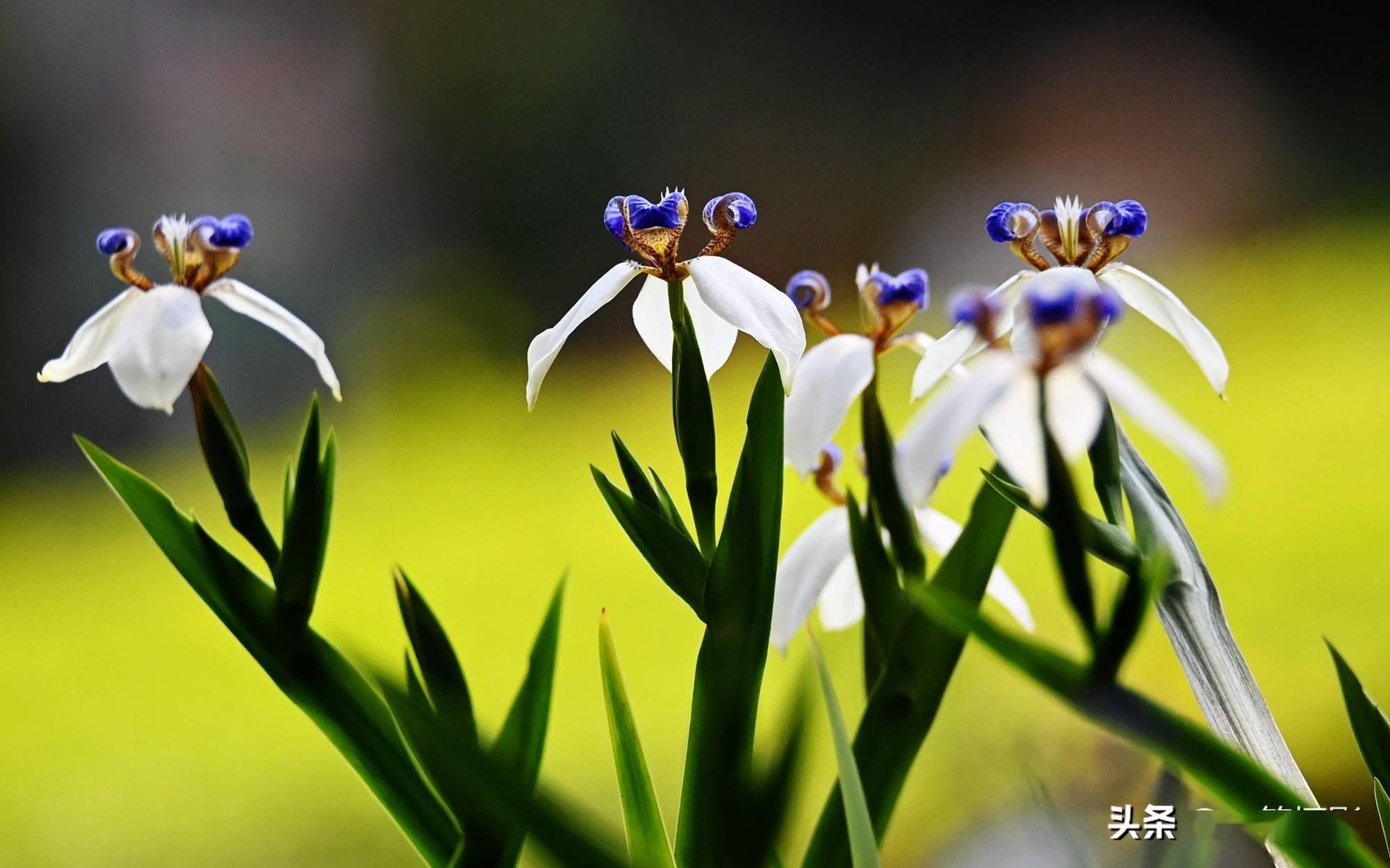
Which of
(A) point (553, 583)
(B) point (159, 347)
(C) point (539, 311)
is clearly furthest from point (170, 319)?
(C) point (539, 311)

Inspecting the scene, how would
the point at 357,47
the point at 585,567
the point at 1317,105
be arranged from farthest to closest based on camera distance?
the point at 357,47
the point at 1317,105
the point at 585,567

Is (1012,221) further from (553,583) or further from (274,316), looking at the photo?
(553,583)

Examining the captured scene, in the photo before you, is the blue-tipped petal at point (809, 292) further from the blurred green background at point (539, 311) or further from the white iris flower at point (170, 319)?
the blurred green background at point (539, 311)

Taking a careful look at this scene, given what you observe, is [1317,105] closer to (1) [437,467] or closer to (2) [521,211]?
(2) [521,211]

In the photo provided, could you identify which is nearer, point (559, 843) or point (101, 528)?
point (559, 843)

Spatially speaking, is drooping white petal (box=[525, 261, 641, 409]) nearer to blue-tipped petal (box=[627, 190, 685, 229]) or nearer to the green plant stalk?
blue-tipped petal (box=[627, 190, 685, 229])

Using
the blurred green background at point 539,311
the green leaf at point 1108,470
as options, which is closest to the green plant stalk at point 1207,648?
the green leaf at point 1108,470

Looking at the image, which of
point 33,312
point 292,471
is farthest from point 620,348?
point 292,471

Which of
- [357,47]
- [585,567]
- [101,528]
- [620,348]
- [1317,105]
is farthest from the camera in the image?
[357,47]
